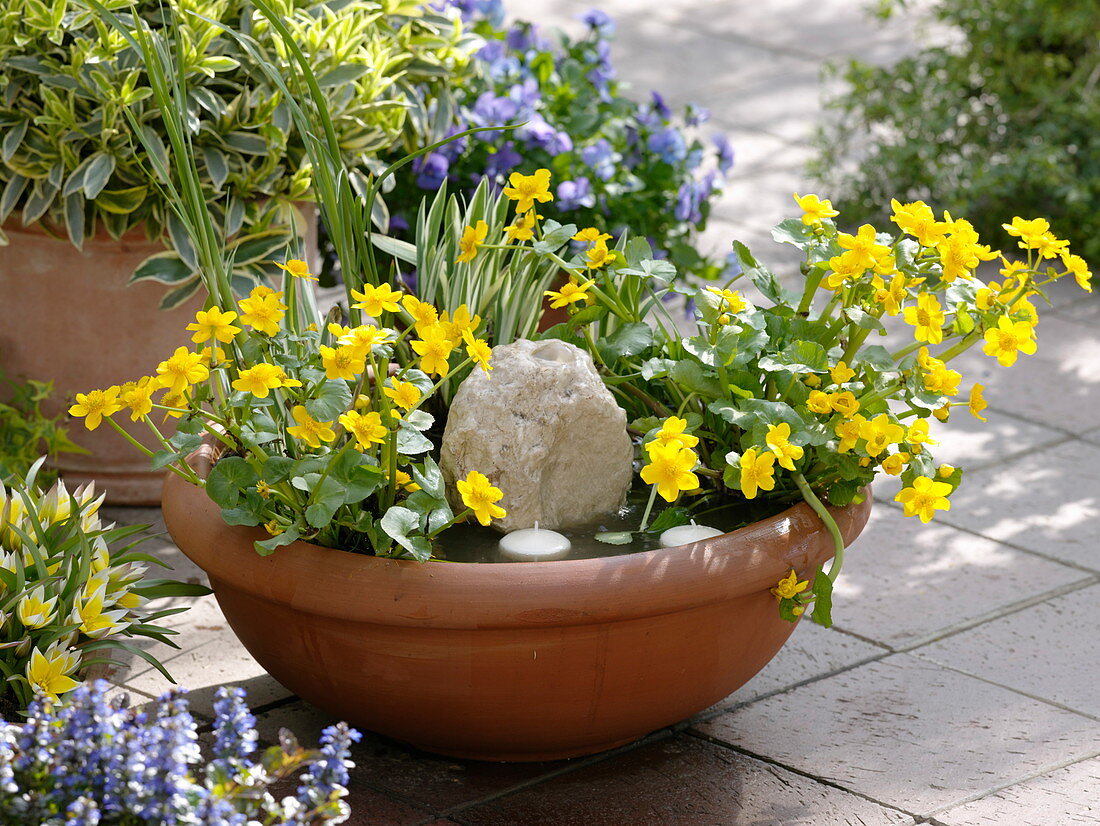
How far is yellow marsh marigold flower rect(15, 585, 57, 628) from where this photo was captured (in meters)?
2.06

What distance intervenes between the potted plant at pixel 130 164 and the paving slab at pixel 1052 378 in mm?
1921

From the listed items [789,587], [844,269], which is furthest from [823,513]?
[844,269]

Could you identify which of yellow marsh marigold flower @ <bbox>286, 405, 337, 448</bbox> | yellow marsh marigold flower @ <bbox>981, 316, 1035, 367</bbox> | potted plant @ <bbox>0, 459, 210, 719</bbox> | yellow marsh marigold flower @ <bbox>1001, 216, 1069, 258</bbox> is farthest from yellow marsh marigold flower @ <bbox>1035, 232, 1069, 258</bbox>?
potted plant @ <bbox>0, 459, 210, 719</bbox>

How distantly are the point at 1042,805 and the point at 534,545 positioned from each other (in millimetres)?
922

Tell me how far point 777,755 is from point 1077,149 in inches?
134

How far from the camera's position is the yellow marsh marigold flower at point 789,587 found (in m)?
2.15

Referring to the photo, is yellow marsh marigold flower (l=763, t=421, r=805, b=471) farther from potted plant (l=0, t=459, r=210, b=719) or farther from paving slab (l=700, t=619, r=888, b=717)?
potted plant (l=0, t=459, r=210, b=719)

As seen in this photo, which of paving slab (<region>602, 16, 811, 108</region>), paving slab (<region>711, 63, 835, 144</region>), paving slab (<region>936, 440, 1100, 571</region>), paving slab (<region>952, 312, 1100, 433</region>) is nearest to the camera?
paving slab (<region>936, 440, 1100, 571</region>)

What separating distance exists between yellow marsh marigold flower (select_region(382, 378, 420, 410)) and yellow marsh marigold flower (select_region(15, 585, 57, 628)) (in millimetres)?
620

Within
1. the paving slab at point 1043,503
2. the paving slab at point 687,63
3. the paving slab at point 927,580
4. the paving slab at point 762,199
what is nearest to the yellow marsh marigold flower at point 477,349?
the paving slab at point 927,580

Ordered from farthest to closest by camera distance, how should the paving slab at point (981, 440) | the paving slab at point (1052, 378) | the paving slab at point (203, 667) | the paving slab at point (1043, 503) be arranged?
the paving slab at point (1052, 378), the paving slab at point (981, 440), the paving slab at point (1043, 503), the paving slab at point (203, 667)

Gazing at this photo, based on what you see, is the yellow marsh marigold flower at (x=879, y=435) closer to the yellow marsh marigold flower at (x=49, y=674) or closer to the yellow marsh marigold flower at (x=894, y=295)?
the yellow marsh marigold flower at (x=894, y=295)

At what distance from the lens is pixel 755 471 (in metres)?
2.07

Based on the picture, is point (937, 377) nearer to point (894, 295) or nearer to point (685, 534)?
point (894, 295)
